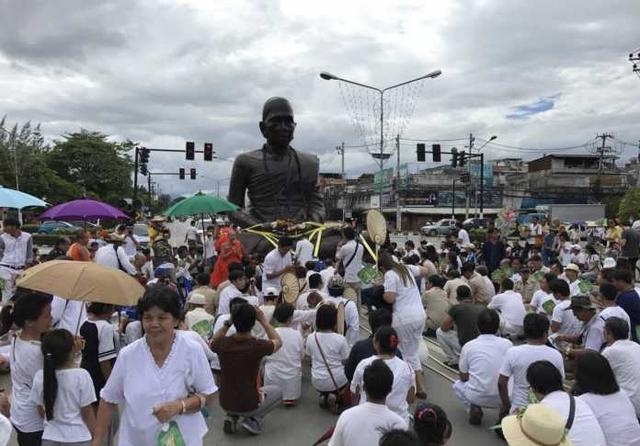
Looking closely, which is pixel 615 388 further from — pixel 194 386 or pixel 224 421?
pixel 224 421

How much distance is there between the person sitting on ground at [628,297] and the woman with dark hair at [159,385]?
439 centimetres

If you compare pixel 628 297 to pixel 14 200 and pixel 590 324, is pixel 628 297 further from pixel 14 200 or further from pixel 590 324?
pixel 14 200

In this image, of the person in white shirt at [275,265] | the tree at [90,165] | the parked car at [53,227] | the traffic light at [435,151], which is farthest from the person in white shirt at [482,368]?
the tree at [90,165]

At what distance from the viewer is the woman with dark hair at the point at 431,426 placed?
2.85 m

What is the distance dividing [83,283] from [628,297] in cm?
491

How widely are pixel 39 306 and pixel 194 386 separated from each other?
4.68 feet

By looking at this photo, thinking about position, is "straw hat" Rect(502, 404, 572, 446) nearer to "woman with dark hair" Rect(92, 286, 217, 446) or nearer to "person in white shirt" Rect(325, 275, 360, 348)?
"woman with dark hair" Rect(92, 286, 217, 446)

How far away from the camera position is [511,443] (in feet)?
9.03

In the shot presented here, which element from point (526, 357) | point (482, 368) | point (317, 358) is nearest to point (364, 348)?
point (317, 358)

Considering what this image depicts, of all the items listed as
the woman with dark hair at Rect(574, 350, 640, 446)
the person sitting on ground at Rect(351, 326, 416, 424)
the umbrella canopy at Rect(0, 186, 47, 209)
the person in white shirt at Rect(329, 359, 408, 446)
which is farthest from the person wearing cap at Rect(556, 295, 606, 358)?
the umbrella canopy at Rect(0, 186, 47, 209)

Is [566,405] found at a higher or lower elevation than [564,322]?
higher

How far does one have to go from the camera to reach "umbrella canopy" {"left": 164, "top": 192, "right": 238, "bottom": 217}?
1005 centimetres

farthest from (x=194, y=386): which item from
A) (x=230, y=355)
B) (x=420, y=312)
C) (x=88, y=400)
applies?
(x=420, y=312)

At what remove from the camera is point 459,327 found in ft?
20.3
